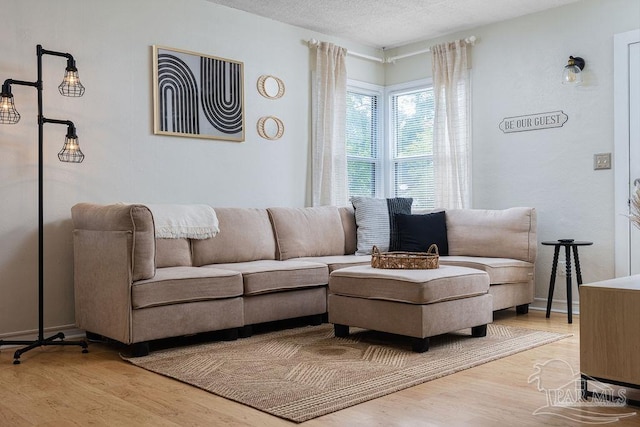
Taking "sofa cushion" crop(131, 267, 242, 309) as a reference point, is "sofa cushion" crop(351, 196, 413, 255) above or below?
above

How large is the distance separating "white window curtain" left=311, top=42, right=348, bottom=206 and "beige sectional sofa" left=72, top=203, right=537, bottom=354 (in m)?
0.37

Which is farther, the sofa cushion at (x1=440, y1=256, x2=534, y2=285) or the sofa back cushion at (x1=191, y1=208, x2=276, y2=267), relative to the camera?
the sofa cushion at (x1=440, y1=256, x2=534, y2=285)

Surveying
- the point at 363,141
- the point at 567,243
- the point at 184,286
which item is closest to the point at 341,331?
the point at 184,286

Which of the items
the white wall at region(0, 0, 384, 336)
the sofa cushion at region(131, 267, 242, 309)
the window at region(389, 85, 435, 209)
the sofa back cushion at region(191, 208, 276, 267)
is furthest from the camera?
the window at region(389, 85, 435, 209)

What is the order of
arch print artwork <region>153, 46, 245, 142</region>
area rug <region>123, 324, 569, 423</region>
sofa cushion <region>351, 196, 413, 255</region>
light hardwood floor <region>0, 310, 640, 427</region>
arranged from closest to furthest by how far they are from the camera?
light hardwood floor <region>0, 310, 640, 427</region> → area rug <region>123, 324, 569, 423</region> → arch print artwork <region>153, 46, 245, 142</region> → sofa cushion <region>351, 196, 413, 255</region>

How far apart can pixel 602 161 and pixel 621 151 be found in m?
0.15

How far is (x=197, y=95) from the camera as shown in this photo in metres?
4.67

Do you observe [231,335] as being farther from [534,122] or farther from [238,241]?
[534,122]

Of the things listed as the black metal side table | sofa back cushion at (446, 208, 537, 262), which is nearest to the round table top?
the black metal side table

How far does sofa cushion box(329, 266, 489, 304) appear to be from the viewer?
11.2 feet

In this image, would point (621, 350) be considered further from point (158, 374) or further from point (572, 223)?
point (572, 223)

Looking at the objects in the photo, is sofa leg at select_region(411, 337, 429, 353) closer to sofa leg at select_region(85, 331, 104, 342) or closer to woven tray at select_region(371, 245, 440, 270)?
woven tray at select_region(371, 245, 440, 270)

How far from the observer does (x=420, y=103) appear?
5.95m

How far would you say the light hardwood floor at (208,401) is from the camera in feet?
7.64
